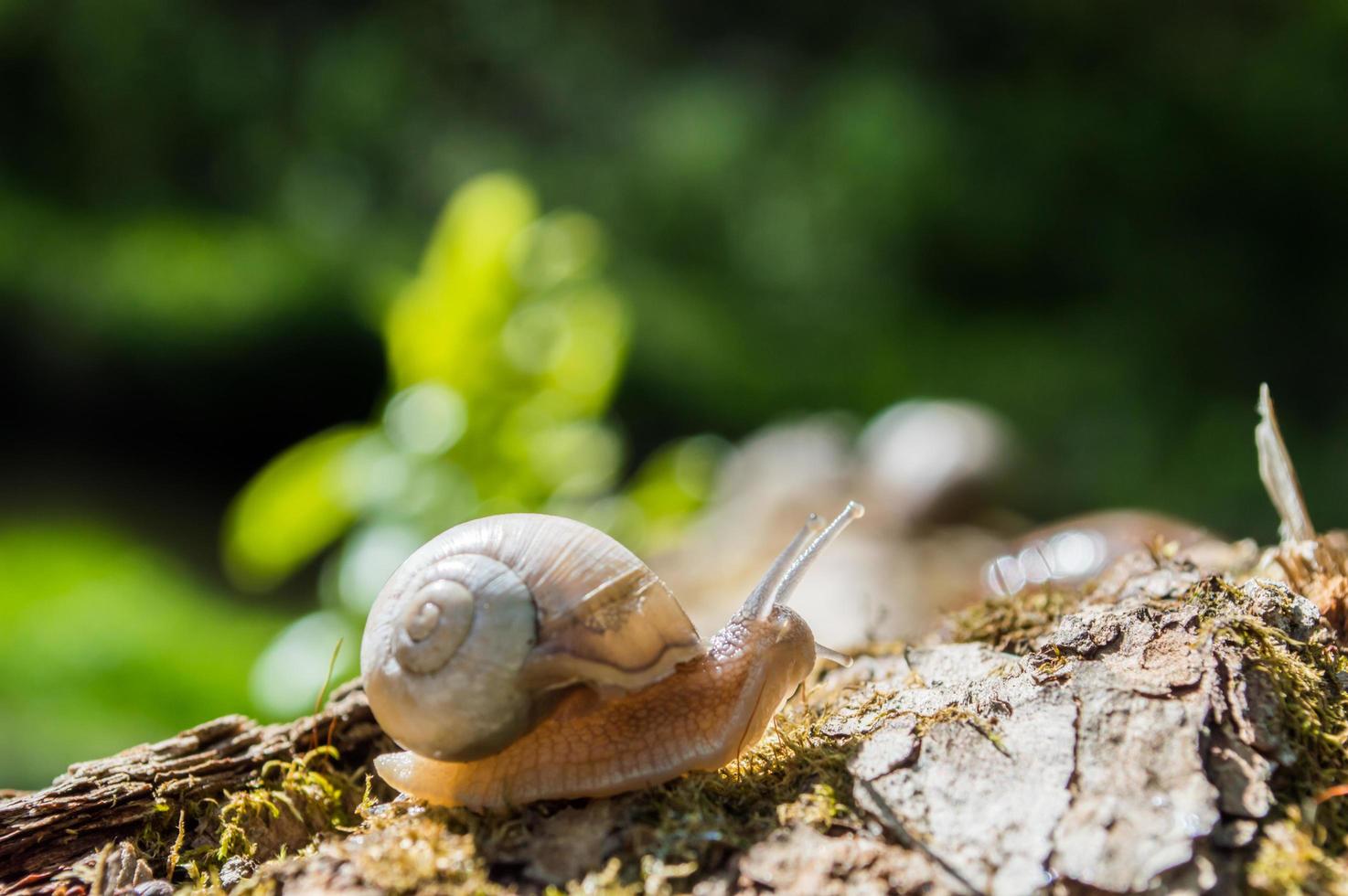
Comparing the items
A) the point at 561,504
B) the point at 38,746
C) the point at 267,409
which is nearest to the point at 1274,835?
the point at 561,504

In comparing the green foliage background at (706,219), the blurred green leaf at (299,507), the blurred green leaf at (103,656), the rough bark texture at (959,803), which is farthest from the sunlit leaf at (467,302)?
the green foliage background at (706,219)

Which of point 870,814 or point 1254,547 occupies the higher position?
point 1254,547

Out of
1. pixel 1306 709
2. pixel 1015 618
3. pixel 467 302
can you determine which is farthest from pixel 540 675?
pixel 467 302

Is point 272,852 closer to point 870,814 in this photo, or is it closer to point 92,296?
point 870,814

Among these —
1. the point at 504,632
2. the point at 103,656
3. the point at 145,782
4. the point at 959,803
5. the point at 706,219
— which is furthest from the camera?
the point at 706,219

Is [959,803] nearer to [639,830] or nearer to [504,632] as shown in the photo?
[639,830]

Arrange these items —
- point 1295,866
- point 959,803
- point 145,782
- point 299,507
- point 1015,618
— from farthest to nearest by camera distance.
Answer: point 299,507 → point 1015,618 → point 145,782 → point 959,803 → point 1295,866

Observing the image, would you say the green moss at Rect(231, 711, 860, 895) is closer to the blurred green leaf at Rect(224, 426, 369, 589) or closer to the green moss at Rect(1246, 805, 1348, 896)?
the green moss at Rect(1246, 805, 1348, 896)
